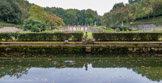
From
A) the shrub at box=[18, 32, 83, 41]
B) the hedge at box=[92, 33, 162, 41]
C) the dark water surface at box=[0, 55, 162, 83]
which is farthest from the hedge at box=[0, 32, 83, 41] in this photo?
the dark water surface at box=[0, 55, 162, 83]

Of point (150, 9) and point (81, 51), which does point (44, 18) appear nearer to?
point (150, 9)

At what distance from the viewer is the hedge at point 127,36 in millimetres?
15180

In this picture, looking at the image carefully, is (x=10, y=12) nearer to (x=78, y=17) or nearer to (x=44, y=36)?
(x=44, y=36)

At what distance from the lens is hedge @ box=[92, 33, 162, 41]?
49.8 feet

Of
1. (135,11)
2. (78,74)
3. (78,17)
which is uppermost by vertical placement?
(78,17)

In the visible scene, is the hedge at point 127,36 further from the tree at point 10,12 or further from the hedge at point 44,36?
the tree at point 10,12

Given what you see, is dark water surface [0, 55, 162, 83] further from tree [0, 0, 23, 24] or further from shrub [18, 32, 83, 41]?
tree [0, 0, 23, 24]

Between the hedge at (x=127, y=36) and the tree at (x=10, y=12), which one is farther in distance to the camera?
the tree at (x=10, y=12)

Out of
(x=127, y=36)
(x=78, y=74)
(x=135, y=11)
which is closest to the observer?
(x=78, y=74)

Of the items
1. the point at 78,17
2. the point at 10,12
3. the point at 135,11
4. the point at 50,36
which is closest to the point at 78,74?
the point at 50,36

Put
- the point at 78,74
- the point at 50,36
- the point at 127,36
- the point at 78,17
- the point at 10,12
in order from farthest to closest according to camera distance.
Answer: the point at 78,17 < the point at 10,12 < the point at 50,36 < the point at 127,36 < the point at 78,74

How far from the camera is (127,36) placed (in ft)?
50.1

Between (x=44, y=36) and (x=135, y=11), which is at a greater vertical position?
(x=135, y=11)

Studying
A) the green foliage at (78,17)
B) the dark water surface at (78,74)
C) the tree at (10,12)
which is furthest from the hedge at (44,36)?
the green foliage at (78,17)
